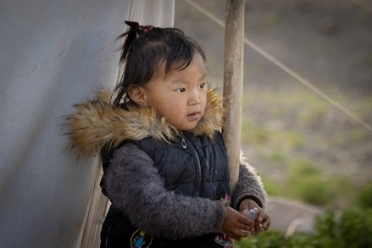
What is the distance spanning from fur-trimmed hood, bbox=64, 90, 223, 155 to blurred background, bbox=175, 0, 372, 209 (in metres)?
3.79

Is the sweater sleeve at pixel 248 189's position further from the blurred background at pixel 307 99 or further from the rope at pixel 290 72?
the blurred background at pixel 307 99

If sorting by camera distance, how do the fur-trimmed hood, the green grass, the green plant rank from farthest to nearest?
1. the green grass
2. the green plant
3. the fur-trimmed hood

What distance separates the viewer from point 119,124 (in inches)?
112

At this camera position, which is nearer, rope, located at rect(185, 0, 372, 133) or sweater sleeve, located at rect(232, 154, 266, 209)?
sweater sleeve, located at rect(232, 154, 266, 209)

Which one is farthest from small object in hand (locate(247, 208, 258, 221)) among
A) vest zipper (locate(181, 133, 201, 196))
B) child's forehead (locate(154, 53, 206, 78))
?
child's forehead (locate(154, 53, 206, 78))

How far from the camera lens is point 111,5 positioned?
3303 millimetres

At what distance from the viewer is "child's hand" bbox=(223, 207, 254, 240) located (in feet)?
8.84

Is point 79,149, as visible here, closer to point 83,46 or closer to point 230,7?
point 83,46

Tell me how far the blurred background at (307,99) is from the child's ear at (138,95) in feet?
12.7

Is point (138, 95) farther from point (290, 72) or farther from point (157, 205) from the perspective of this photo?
point (290, 72)

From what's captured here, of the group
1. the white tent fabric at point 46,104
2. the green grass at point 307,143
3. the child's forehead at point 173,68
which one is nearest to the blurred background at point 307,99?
the green grass at point 307,143

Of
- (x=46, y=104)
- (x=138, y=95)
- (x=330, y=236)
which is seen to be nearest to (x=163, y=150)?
(x=138, y=95)

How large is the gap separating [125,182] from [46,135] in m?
0.52

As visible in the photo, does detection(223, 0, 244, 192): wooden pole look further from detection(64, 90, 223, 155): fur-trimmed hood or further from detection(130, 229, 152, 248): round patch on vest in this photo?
detection(130, 229, 152, 248): round patch on vest
